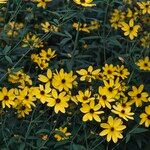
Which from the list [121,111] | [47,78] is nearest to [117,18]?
[47,78]

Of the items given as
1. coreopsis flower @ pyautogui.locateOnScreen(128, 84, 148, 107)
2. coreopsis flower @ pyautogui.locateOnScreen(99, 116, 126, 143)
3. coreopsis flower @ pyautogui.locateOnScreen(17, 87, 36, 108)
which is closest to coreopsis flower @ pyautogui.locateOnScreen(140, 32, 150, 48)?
coreopsis flower @ pyautogui.locateOnScreen(128, 84, 148, 107)

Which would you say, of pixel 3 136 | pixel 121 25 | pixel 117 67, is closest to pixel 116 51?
pixel 121 25

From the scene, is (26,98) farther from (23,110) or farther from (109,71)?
(109,71)

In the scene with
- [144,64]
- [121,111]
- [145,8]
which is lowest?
[144,64]

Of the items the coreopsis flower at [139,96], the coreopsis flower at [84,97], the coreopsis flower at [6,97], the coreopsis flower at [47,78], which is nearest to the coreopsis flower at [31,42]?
the coreopsis flower at [47,78]

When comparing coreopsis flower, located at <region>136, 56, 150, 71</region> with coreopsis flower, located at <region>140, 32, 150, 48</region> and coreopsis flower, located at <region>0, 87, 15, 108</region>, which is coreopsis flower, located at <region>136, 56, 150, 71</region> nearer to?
coreopsis flower, located at <region>140, 32, 150, 48</region>

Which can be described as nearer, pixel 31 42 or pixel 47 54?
pixel 31 42
